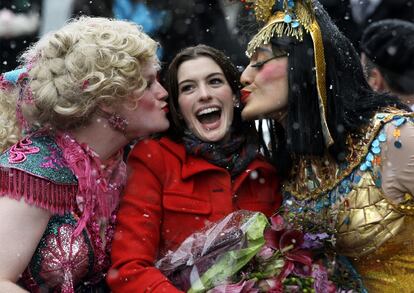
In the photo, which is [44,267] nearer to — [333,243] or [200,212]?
[200,212]

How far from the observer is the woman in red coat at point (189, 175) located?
363 centimetres

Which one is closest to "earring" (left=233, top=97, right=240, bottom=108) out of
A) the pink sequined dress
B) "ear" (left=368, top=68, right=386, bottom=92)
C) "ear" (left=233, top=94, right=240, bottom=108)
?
"ear" (left=233, top=94, right=240, bottom=108)

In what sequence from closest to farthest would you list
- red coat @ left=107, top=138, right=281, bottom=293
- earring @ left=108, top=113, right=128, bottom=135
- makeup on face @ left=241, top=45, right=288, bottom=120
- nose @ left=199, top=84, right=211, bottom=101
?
red coat @ left=107, top=138, right=281, bottom=293 < earring @ left=108, top=113, right=128, bottom=135 < makeup on face @ left=241, top=45, right=288, bottom=120 < nose @ left=199, top=84, right=211, bottom=101

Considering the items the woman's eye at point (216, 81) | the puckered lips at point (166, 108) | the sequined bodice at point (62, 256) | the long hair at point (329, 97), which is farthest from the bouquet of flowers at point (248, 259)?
the woman's eye at point (216, 81)

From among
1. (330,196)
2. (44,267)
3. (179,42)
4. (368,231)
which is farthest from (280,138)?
(179,42)

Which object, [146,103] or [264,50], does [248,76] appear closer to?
[264,50]

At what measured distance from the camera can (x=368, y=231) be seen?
3670 millimetres

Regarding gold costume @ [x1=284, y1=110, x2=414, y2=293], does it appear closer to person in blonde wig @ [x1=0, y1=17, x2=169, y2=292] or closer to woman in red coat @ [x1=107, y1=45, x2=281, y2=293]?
woman in red coat @ [x1=107, y1=45, x2=281, y2=293]

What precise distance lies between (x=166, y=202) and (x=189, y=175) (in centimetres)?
18

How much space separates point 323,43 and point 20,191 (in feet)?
4.99

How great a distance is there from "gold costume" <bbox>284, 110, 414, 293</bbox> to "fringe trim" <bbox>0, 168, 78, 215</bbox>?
3.55 feet

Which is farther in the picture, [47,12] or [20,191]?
[47,12]

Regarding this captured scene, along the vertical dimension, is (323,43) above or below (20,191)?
above

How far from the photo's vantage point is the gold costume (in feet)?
12.0
